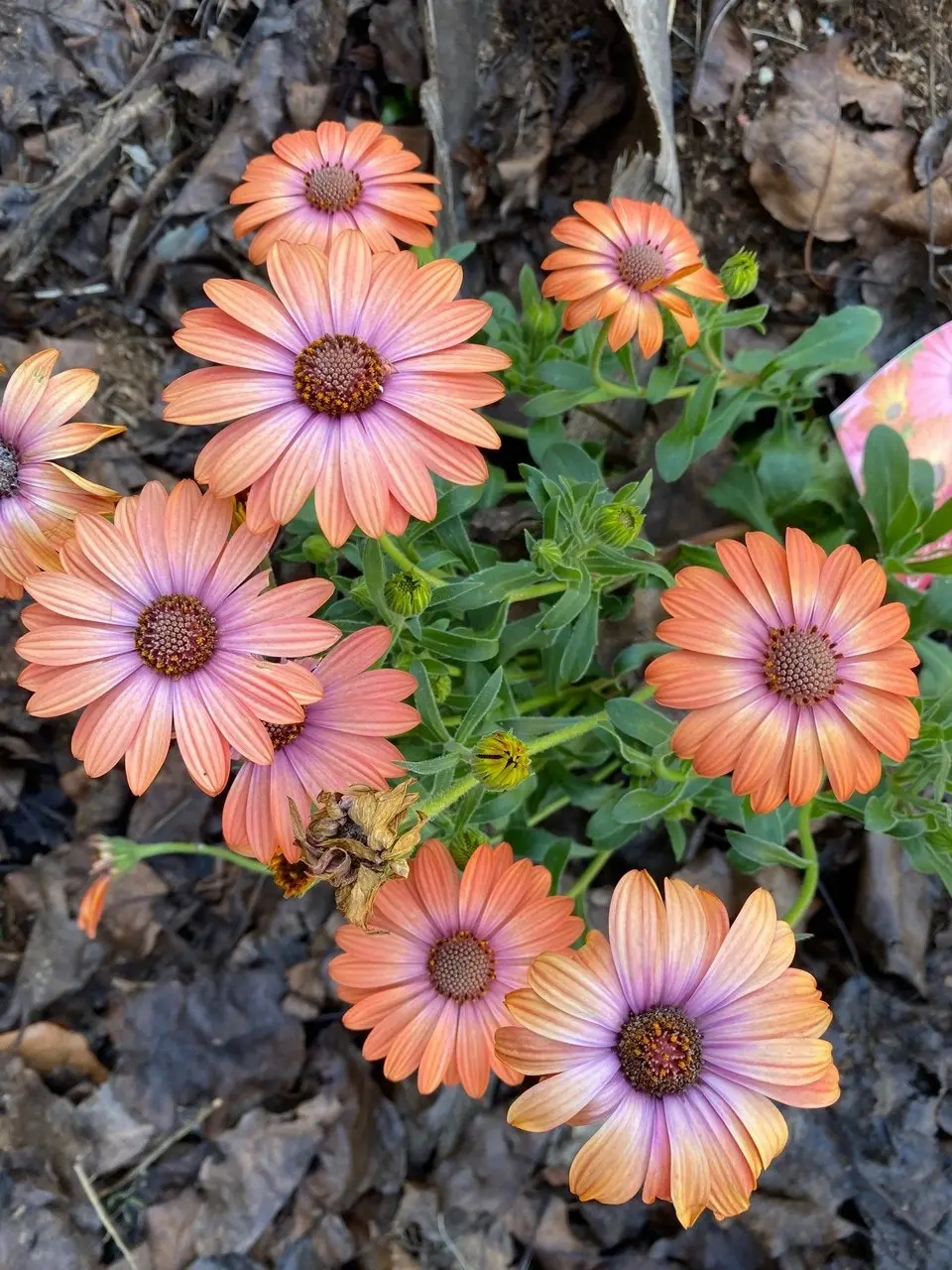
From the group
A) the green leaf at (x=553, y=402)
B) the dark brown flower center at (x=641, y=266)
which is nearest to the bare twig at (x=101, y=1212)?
the green leaf at (x=553, y=402)

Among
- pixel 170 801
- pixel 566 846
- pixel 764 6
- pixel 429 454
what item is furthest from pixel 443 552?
pixel 764 6

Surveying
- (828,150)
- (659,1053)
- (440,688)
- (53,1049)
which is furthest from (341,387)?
(53,1049)

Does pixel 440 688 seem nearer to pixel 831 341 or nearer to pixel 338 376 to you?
pixel 338 376

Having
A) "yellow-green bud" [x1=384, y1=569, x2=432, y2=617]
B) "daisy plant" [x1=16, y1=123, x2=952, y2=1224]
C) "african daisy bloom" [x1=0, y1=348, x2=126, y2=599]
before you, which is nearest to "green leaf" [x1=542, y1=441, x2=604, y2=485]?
"daisy plant" [x1=16, y1=123, x2=952, y2=1224]

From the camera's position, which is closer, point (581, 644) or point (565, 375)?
point (581, 644)

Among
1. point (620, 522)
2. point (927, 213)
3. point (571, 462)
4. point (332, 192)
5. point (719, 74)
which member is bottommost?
point (620, 522)

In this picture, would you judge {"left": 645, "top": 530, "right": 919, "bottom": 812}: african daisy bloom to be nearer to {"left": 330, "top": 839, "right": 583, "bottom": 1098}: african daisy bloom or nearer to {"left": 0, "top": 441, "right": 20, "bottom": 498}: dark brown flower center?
{"left": 330, "top": 839, "right": 583, "bottom": 1098}: african daisy bloom

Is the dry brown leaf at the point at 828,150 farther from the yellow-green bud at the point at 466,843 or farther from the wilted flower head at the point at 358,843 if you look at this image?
the wilted flower head at the point at 358,843

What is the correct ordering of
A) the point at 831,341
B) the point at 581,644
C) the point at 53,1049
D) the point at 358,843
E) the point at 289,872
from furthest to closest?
the point at 53,1049, the point at 831,341, the point at 581,644, the point at 289,872, the point at 358,843
